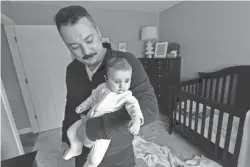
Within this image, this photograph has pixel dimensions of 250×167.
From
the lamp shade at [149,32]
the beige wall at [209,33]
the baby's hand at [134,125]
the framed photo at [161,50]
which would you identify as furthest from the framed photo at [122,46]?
the baby's hand at [134,125]

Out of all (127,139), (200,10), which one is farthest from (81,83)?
(200,10)

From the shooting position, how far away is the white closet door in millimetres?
2090

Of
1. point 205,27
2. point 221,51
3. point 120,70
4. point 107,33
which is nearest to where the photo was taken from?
point 120,70

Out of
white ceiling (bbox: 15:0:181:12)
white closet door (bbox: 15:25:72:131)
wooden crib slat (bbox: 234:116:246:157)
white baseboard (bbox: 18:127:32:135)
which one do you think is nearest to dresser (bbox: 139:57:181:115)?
white ceiling (bbox: 15:0:181:12)

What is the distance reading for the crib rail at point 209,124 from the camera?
121 centimetres

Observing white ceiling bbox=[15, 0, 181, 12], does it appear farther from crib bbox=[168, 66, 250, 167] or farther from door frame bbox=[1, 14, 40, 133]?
crib bbox=[168, 66, 250, 167]

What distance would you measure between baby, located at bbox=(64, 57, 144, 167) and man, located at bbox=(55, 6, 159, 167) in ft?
0.10

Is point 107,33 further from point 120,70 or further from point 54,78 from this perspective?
point 120,70

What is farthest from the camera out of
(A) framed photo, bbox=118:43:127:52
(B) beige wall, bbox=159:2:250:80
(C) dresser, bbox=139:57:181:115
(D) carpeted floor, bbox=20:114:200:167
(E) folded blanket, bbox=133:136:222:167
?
(A) framed photo, bbox=118:43:127:52

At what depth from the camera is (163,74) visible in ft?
8.29

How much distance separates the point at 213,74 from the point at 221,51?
0.35 metres

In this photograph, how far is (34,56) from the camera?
2.13 metres

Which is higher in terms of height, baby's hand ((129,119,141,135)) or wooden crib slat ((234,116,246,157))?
baby's hand ((129,119,141,135))

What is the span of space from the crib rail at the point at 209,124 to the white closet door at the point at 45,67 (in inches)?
71.6
